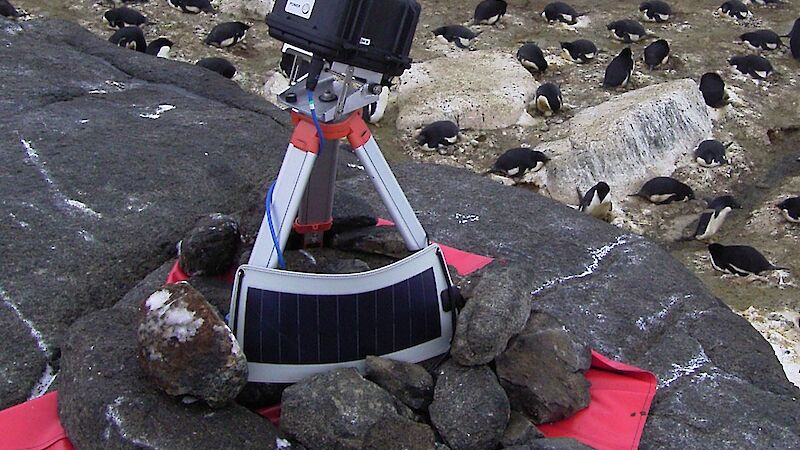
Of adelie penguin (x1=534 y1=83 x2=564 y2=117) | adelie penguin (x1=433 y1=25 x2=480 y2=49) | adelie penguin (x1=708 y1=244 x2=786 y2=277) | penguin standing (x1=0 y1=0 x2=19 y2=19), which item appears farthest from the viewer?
adelie penguin (x1=433 y1=25 x2=480 y2=49)

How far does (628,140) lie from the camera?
8516 millimetres

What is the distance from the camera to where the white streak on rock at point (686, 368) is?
3.96 metres

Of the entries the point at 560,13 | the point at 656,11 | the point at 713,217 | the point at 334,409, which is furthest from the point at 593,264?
the point at 656,11

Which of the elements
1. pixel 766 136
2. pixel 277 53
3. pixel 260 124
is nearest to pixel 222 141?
pixel 260 124

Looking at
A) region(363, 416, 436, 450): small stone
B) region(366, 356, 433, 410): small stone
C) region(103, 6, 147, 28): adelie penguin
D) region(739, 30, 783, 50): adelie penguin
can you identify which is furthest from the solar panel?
region(739, 30, 783, 50): adelie penguin

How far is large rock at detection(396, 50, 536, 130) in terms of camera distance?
9.16 metres

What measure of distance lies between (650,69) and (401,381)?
26.7 feet

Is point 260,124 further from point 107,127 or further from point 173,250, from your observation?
point 173,250

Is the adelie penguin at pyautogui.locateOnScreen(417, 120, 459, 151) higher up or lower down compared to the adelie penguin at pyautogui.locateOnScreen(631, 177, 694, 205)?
lower down

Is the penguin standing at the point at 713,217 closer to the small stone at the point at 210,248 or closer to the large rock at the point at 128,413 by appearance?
the small stone at the point at 210,248

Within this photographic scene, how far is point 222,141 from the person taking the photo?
5.57 m

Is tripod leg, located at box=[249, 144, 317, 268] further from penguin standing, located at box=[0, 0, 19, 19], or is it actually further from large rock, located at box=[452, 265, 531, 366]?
penguin standing, located at box=[0, 0, 19, 19]

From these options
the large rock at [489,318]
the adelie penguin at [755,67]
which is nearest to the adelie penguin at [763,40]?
the adelie penguin at [755,67]

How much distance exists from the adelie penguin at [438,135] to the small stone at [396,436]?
19.2 feet
